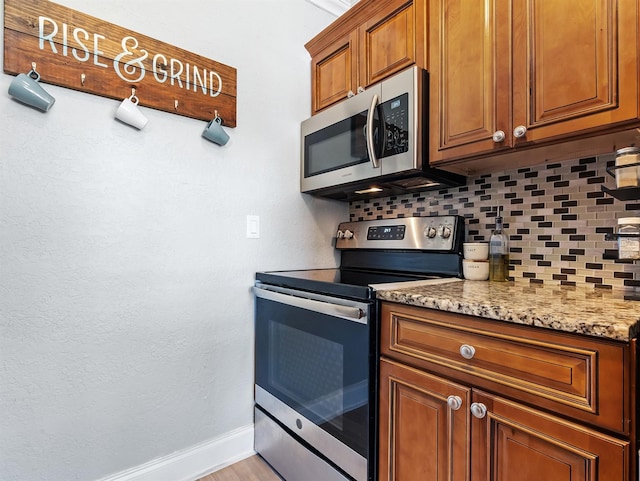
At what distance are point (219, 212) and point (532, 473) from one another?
→ 144 cm

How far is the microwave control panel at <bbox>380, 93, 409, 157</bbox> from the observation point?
4.43ft

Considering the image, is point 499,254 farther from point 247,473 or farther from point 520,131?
point 247,473

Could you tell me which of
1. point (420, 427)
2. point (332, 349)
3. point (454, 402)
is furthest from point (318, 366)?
point (454, 402)

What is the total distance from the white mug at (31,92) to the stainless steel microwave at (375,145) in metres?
1.11

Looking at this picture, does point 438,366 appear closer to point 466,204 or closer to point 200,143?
point 466,204

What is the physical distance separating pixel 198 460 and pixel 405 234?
1.43 metres

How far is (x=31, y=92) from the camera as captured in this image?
1140 mm

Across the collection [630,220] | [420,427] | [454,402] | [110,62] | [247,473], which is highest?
[110,62]

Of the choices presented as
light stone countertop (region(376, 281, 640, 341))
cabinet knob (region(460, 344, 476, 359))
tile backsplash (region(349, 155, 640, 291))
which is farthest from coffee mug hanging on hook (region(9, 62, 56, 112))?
tile backsplash (region(349, 155, 640, 291))

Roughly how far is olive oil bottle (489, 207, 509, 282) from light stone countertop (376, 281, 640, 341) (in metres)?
0.07

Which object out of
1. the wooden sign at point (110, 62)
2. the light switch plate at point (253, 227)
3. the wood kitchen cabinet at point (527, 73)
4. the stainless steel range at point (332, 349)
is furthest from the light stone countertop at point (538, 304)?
the wooden sign at point (110, 62)

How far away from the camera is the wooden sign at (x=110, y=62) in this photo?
3.81 feet

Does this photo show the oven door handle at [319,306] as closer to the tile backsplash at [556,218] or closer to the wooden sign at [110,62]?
the tile backsplash at [556,218]

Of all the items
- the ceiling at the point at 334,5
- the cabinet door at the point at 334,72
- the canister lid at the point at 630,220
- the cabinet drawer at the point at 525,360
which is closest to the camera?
the cabinet drawer at the point at 525,360
